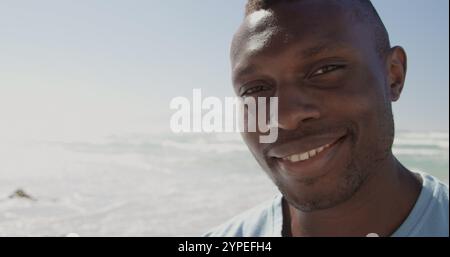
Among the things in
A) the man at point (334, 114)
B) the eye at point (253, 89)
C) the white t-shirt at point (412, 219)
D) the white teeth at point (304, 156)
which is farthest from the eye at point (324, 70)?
the white t-shirt at point (412, 219)

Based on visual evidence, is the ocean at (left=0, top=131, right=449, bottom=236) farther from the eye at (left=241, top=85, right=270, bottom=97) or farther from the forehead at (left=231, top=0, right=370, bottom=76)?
the forehead at (left=231, top=0, right=370, bottom=76)

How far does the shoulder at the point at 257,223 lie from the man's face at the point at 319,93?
307mm

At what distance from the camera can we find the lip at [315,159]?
5.61 feet

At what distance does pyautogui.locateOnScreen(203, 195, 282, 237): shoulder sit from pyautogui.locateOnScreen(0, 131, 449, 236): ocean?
12.6ft

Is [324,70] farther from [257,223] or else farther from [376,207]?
[257,223]

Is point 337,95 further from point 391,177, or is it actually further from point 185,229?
point 185,229

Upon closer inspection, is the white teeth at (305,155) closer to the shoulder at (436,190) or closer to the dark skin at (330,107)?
the dark skin at (330,107)

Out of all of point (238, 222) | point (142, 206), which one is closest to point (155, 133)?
point (142, 206)

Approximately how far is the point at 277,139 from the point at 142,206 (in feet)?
20.3

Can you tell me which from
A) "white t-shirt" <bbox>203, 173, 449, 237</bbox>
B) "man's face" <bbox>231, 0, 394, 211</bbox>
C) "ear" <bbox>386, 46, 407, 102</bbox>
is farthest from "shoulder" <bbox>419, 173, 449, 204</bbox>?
"ear" <bbox>386, 46, 407, 102</bbox>

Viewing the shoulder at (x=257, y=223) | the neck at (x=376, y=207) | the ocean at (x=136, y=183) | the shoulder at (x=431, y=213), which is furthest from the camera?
the ocean at (x=136, y=183)

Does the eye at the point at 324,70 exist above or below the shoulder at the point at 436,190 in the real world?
above

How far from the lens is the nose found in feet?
5.31

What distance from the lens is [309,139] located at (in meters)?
1.68
